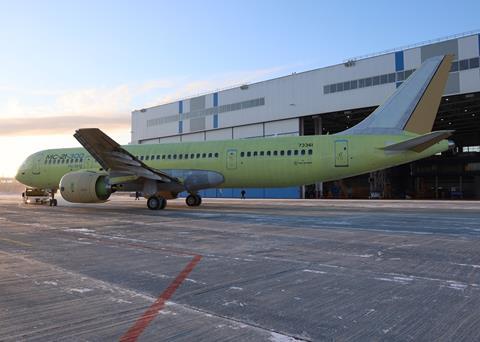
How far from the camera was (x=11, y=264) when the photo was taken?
670 centimetres

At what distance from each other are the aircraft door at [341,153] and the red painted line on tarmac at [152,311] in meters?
13.0

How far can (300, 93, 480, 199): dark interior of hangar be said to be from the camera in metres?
49.4

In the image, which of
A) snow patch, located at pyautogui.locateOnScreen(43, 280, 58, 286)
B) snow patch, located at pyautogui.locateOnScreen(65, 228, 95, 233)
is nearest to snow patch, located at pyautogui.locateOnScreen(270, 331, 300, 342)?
snow patch, located at pyautogui.locateOnScreen(43, 280, 58, 286)

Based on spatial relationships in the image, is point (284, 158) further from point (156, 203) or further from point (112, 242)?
point (112, 242)

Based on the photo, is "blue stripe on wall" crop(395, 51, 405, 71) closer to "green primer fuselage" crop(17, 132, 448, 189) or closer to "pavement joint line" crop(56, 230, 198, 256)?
"green primer fuselage" crop(17, 132, 448, 189)

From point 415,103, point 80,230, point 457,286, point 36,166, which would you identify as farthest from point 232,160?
point 457,286

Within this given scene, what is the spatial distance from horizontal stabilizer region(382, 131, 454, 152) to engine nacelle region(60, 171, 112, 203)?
1261 centimetres

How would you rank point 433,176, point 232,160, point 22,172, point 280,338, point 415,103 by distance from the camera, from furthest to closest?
point 433,176, point 22,172, point 232,160, point 415,103, point 280,338

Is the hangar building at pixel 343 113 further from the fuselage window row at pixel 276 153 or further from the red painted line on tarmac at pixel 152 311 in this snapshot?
the red painted line on tarmac at pixel 152 311

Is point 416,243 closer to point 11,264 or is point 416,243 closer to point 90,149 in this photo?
point 11,264

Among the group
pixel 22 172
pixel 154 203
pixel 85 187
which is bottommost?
pixel 154 203

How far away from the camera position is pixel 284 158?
62.0 ft

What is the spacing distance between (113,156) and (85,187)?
2.04m

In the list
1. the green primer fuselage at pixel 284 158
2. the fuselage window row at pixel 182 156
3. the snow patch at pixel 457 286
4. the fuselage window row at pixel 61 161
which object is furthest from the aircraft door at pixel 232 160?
the snow patch at pixel 457 286
